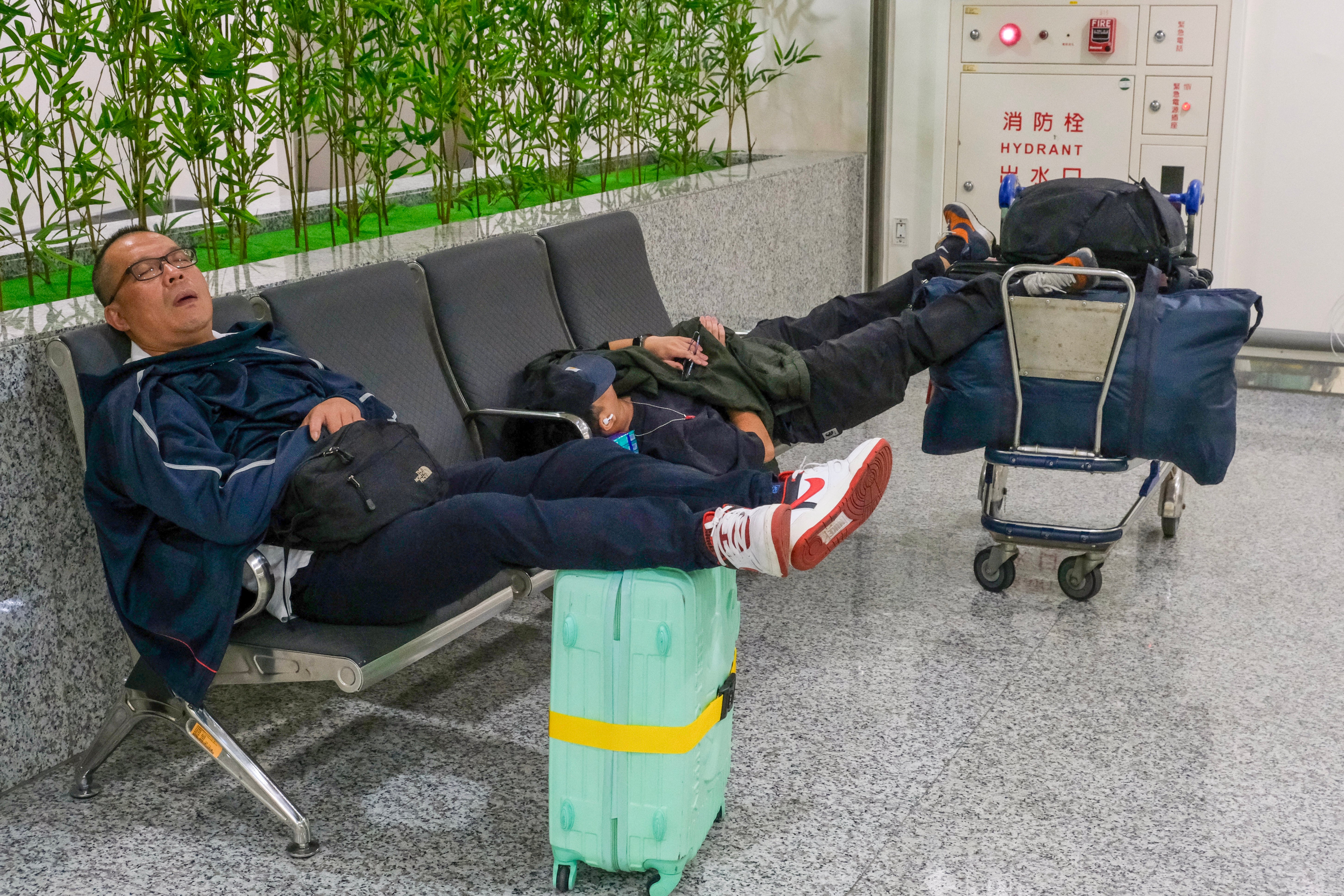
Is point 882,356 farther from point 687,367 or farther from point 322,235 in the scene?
point 322,235

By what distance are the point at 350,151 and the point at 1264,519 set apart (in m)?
→ 2.81

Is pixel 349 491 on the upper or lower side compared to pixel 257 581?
upper

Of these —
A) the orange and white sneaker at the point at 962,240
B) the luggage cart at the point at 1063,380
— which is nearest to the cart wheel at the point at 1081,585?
the luggage cart at the point at 1063,380

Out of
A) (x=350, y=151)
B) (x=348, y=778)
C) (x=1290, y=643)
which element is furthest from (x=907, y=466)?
(x=348, y=778)

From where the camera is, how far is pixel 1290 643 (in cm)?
294

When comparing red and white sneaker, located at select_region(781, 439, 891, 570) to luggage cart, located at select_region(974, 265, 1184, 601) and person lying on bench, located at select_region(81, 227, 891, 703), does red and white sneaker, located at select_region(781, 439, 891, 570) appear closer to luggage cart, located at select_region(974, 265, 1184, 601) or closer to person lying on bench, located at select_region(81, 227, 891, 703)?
person lying on bench, located at select_region(81, 227, 891, 703)

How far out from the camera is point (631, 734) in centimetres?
201

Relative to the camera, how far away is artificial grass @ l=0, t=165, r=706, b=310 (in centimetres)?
297

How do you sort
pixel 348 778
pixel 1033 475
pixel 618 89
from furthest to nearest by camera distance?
pixel 618 89, pixel 1033 475, pixel 348 778

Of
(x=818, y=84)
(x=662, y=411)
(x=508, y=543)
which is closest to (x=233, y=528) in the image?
(x=508, y=543)

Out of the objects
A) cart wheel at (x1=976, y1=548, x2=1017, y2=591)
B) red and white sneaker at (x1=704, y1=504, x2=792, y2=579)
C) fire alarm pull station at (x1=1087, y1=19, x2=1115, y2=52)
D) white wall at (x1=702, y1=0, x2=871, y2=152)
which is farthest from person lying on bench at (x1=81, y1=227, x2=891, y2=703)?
white wall at (x1=702, y1=0, x2=871, y2=152)

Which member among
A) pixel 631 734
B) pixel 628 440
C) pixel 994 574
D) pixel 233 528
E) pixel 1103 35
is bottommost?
pixel 994 574

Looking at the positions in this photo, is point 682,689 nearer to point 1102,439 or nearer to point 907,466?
point 1102,439

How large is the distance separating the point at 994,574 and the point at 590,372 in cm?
116
